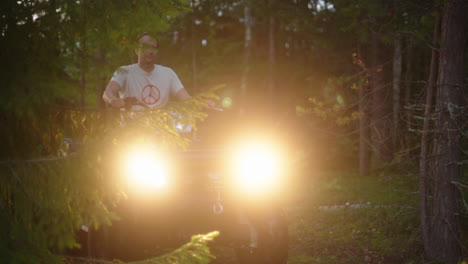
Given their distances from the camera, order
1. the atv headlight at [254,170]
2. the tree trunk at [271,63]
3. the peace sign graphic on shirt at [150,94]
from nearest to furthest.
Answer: the atv headlight at [254,170] < the peace sign graphic on shirt at [150,94] < the tree trunk at [271,63]

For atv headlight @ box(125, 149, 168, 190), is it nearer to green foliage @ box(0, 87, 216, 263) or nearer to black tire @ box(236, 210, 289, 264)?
green foliage @ box(0, 87, 216, 263)

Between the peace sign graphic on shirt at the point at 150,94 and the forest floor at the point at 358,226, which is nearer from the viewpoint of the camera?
the peace sign graphic on shirt at the point at 150,94

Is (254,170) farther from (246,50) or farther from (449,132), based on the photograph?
(246,50)

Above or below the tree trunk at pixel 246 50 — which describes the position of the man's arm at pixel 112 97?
below

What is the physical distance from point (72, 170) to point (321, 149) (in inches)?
543

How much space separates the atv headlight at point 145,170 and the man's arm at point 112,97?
0.54 m

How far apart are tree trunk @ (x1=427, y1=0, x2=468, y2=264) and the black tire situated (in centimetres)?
262

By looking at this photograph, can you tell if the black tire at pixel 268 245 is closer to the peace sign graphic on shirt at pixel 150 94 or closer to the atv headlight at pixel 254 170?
the atv headlight at pixel 254 170

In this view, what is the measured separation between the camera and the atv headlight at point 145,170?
3.56 meters

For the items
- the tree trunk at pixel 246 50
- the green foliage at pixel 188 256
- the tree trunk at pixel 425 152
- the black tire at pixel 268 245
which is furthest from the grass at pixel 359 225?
the tree trunk at pixel 246 50

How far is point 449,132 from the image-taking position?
5.71m

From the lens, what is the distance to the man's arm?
3987 millimetres

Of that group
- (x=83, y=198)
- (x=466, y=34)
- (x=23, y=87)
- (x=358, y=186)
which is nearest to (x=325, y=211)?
(x=358, y=186)

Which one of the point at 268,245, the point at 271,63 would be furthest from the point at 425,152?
the point at 271,63
